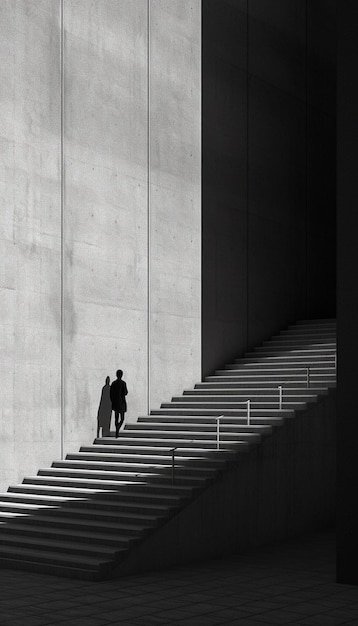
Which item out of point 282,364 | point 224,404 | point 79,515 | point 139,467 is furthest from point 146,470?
point 282,364

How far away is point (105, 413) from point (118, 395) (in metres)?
0.47

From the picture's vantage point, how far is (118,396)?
16625 millimetres

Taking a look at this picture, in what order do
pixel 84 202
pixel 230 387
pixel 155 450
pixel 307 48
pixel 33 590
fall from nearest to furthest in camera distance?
pixel 33 590
pixel 155 450
pixel 84 202
pixel 230 387
pixel 307 48

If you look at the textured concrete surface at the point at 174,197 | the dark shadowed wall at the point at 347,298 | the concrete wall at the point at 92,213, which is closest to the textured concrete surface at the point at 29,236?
the concrete wall at the point at 92,213

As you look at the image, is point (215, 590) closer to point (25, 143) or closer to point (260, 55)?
point (25, 143)

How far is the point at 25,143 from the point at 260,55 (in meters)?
8.02

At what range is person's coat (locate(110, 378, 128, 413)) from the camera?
16.6m

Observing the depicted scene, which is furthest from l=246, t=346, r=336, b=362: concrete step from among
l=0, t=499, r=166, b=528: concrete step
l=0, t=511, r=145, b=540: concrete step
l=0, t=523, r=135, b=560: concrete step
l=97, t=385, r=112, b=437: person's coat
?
l=0, t=523, r=135, b=560: concrete step

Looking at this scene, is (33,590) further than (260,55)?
No

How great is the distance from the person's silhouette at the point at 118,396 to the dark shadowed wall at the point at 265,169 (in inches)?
127

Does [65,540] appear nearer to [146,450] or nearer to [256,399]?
[146,450]

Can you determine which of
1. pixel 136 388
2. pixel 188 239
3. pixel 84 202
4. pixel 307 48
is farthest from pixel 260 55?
pixel 136 388

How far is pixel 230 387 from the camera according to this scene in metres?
18.5

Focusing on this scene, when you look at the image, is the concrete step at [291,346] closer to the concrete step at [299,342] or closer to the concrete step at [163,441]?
the concrete step at [299,342]
